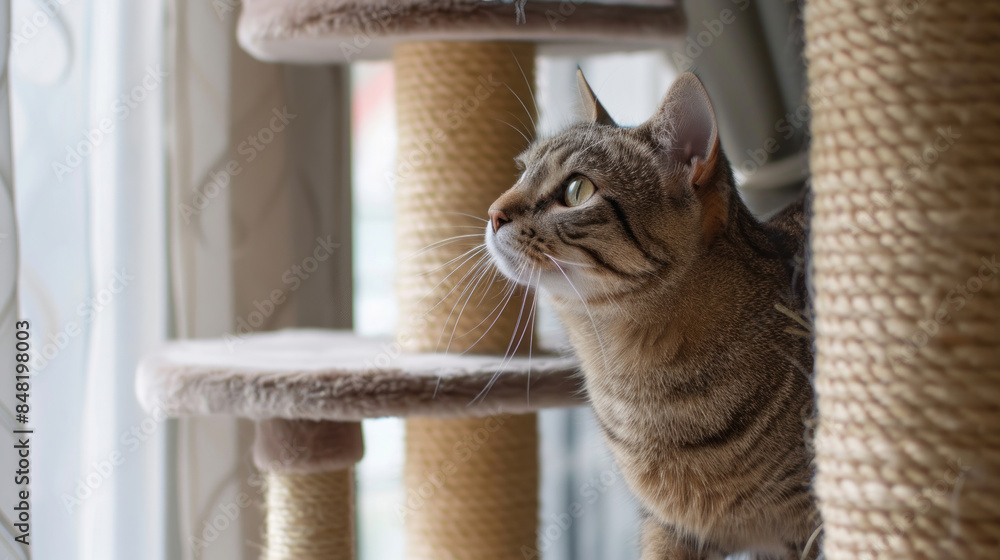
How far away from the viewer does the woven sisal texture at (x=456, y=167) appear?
1.16m

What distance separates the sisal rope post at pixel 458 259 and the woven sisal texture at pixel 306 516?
0.14 meters

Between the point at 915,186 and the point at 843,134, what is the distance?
0.23 ft

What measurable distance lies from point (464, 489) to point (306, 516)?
0.84 ft

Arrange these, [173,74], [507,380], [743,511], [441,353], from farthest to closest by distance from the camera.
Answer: [173,74]
[441,353]
[507,380]
[743,511]

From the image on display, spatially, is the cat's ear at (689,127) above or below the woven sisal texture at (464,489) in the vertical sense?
above

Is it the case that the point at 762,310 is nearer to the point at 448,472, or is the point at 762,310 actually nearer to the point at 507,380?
the point at 507,380

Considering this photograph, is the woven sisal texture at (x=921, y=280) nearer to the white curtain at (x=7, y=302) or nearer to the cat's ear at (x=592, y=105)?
the cat's ear at (x=592, y=105)

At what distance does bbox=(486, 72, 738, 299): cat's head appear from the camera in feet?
2.52

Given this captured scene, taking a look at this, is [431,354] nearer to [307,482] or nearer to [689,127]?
[307,482]

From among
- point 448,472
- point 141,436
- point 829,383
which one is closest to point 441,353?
point 448,472

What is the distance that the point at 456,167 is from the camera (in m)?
1.18

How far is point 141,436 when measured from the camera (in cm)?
126

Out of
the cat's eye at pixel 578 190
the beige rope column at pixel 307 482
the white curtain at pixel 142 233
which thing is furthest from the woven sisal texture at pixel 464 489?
the cat's eye at pixel 578 190

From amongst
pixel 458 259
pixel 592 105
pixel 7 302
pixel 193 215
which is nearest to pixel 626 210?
pixel 592 105
